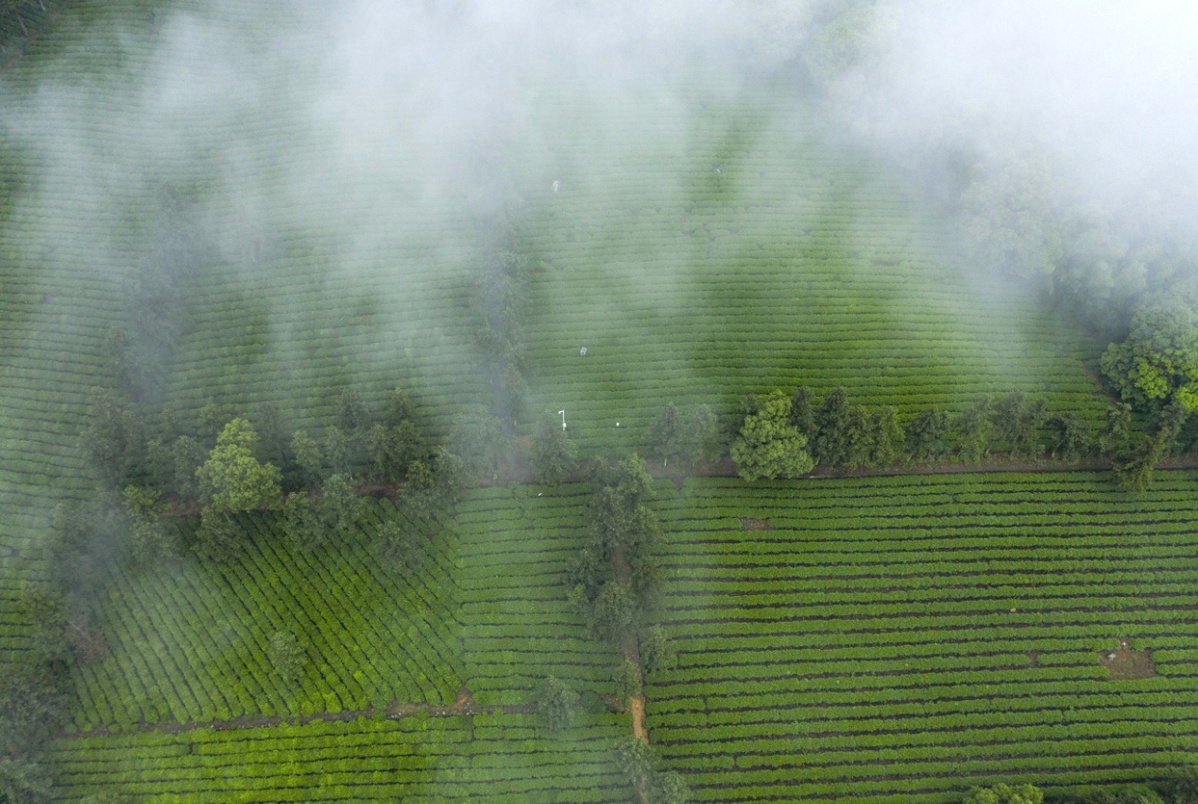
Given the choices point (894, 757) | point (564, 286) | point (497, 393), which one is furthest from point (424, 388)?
point (894, 757)

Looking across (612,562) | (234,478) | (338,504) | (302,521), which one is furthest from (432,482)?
(612,562)

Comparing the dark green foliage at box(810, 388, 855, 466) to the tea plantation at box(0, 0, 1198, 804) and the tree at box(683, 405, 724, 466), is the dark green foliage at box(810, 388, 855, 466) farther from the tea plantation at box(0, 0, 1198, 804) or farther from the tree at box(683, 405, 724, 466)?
the tree at box(683, 405, 724, 466)

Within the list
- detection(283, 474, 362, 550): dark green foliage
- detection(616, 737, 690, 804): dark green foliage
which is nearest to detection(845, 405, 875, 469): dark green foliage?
detection(616, 737, 690, 804): dark green foliage

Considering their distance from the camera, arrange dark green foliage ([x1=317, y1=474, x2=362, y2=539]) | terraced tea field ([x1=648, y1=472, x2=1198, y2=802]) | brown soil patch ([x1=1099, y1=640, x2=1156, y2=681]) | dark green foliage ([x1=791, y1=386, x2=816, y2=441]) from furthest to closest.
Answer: dark green foliage ([x1=791, y1=386, x2=816, y2=441]) → dark green foliage ([x1=317, y1=474, x2=362, y2=539]) → brown soil patch ([x1=1099, y1=640, x2=1156, y2=681]) → terraced tea field ([x1=648, y1=472, x2=1198, y2=802])

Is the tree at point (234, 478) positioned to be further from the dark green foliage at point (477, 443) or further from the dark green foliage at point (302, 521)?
the dark green foliage at point (477, 443)

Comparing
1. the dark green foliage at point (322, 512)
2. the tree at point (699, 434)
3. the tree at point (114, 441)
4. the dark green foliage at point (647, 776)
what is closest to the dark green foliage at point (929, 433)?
the tree at point (699, 434)

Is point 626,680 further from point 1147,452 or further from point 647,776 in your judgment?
point 1147,452

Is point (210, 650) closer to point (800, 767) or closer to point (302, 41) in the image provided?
point (800, 767)
